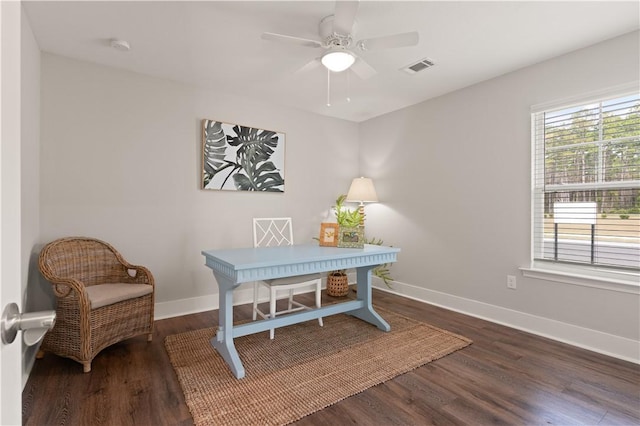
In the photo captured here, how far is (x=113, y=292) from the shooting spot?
7.88 feet

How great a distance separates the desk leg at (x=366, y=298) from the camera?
3014mm

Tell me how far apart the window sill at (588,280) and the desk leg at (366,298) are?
1437 mm

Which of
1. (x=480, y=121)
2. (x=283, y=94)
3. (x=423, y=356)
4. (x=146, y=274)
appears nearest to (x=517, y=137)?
(x=480, y=121)

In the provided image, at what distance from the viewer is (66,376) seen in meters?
2.11

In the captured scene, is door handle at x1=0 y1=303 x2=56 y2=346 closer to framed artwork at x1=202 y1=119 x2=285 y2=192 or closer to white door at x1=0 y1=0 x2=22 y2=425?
white door at x1=0 y1=0 x2=22 y2=425

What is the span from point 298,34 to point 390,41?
2.50ft

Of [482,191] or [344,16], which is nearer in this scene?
[344,16]

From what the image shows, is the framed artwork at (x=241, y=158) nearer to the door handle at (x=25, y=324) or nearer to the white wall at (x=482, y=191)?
the white wall at (x=482, y=191)

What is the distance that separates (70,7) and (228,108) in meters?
1.65

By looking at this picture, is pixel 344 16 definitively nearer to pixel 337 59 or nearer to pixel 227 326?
pixel 337 59

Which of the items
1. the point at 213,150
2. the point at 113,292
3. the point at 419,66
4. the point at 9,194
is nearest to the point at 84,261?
the point at 113,292

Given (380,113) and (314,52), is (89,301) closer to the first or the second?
(314,52)

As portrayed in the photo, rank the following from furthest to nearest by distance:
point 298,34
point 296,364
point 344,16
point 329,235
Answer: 1. point 329,235
2. point 298,34
3. point 296,364
4. point 344,16

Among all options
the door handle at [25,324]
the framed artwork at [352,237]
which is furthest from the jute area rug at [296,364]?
the door handle at [25,324]
